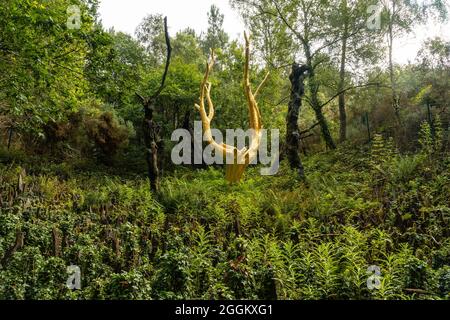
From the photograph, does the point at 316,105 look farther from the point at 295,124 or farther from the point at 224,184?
the point at 224,184

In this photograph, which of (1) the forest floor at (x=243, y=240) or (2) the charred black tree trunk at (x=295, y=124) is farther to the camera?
(2) the charred black tree trunk at (x=295, y=124)

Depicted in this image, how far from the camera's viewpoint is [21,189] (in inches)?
264

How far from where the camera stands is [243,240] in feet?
12.1

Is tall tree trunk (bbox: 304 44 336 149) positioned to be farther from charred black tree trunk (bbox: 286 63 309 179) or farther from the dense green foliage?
charred black tree trunk (bbox: 286 63 309 179)

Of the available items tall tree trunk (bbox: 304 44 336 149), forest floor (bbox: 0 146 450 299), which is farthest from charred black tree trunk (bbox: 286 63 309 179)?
tall tree trunk (bbox: 304 44 336 149)

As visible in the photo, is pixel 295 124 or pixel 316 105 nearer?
pixel 295 124

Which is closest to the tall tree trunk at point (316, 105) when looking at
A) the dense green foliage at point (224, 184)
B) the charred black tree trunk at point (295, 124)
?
the dense green foliage at point (224, 184)

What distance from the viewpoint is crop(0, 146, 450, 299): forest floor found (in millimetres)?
2939

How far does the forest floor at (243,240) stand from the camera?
116 inches

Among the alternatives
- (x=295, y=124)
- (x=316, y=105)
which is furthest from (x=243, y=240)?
(x=316, y=105)

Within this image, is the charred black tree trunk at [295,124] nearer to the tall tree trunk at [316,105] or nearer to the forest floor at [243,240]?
the forest floor at [243,240]

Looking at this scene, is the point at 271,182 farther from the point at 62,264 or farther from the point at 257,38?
the point at 257,38

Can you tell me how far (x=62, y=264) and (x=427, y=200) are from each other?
5.18 metres
